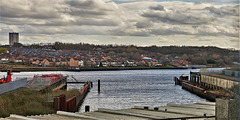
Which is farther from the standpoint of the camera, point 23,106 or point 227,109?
point 23,106

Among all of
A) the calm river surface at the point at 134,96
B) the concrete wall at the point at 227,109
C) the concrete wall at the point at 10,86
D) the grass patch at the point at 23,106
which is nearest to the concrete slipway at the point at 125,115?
the concrete wall at the point at 227,109

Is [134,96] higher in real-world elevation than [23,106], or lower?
lower

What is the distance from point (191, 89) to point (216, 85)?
1117 cm

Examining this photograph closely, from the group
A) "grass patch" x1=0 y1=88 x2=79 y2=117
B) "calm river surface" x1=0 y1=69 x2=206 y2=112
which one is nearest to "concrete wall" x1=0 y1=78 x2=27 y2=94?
"grass patch" x1=0 y1=88 x2=79 y2=117

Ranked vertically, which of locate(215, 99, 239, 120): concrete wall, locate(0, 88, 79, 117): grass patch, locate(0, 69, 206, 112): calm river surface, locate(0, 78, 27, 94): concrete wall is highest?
locate(215, 99, 239, 120): concrete wall

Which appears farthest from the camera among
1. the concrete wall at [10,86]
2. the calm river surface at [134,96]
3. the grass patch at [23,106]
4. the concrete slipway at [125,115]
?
the calm river surface at [134,96]

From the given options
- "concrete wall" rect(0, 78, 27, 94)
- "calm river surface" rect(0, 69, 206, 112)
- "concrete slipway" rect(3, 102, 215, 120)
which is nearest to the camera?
"concrete slipway" rect(3, 102, 215, 120)

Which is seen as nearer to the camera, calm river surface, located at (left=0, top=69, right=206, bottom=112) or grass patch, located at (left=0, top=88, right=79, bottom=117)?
grass patch, located at (left=0, top=88, right=79, bottom=117)

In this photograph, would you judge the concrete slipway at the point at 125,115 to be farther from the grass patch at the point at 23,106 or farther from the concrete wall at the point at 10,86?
the concrete wall at the point at 10,86

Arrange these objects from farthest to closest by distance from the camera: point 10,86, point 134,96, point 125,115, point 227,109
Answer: point 134,96, point 10,86, point 125,115, point 227,109

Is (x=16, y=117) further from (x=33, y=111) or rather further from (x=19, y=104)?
(x=19, y=104)

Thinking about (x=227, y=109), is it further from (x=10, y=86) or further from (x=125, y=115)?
(x=10, y=86)

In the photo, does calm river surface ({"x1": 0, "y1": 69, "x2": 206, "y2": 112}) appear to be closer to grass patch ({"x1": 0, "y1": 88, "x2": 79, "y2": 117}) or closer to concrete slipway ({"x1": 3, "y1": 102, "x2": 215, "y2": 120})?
grass patch ({"x1": 0, "y1": 88, "x2": 79, "y2": 117})

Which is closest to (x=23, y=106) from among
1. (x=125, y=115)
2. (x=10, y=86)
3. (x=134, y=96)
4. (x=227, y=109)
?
(x=125, y=115)
